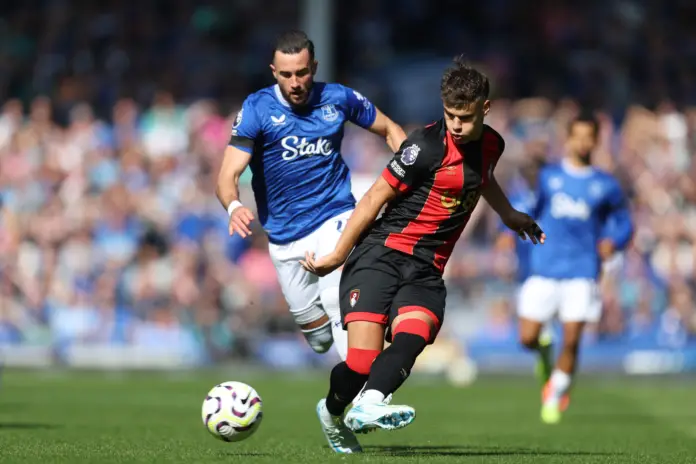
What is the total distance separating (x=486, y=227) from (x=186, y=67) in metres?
6.15

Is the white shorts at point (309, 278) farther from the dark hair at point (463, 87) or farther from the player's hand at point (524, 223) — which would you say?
the dark hair at point (463, 87)

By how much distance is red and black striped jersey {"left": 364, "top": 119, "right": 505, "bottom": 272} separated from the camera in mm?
8211

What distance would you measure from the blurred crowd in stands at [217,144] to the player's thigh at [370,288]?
1087 cm

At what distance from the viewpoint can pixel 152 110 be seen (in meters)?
22.7

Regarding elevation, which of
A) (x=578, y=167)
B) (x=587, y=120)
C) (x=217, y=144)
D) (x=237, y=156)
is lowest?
(x=237, y=156)

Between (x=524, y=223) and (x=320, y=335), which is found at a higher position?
(x=524, y=223)

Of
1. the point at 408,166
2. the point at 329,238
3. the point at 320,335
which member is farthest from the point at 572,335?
the point at 408,166

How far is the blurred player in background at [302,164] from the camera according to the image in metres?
9.41

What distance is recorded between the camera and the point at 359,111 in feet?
32.4

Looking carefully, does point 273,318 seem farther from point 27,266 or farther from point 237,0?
point 237,0

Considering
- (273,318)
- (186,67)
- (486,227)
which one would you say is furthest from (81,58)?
(486,227)

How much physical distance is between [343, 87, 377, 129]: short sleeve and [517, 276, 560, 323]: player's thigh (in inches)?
170

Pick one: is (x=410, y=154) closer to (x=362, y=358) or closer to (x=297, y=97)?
(x=362, y=358)

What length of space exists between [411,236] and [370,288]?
1.40 feet
